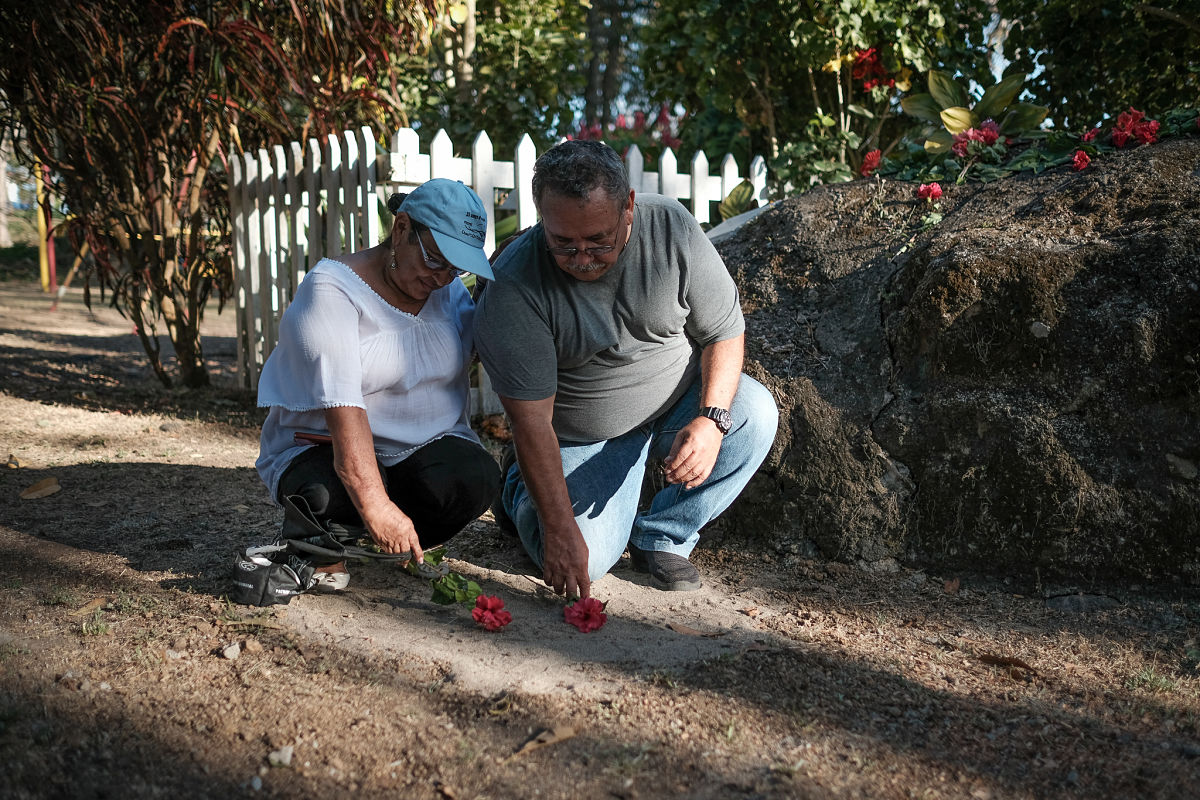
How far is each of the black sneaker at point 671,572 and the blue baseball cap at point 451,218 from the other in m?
1.06

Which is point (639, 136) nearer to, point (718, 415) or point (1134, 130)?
point (1134, 130)

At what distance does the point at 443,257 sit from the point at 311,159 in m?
3.11

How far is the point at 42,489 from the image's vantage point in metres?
3.60

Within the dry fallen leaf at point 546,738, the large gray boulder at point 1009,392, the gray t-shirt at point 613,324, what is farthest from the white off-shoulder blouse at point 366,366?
the large gray boulder at point 1009,392

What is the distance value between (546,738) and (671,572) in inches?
40.0

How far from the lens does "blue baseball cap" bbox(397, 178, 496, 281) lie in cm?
237

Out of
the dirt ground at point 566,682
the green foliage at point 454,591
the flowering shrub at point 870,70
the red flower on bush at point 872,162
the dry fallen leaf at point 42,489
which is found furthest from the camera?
the flowering shrub at point 870,70

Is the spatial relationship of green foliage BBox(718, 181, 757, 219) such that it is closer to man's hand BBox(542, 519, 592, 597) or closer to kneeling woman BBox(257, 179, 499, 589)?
kneeling woman BBox(257, 179, 499, 589)

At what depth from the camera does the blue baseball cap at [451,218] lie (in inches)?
93.2

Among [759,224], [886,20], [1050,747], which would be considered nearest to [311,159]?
[759,224]

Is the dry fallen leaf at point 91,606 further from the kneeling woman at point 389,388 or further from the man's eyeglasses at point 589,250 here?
the man's eyeglasses at point 589,250

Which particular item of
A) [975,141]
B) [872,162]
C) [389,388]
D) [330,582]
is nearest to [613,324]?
[389,388]

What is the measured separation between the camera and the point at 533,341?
252cm

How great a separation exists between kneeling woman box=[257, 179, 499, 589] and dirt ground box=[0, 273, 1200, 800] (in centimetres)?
33
